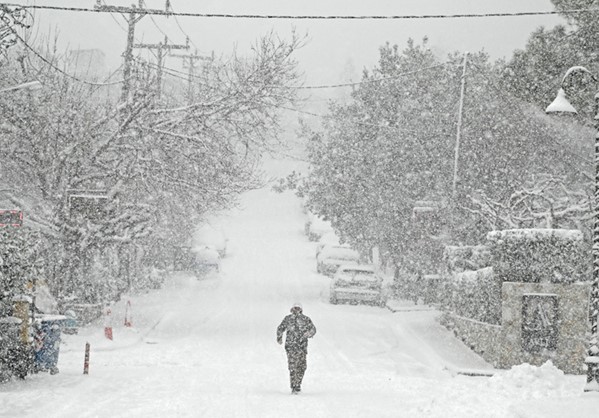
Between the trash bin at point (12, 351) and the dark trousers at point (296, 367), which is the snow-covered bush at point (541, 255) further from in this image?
the trash bin at point (12, 351)

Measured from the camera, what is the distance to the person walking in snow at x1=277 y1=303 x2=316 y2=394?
13.1 meters

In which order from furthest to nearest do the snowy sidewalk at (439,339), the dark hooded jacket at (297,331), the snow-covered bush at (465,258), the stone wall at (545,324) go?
the snow-covered bush at (465,258) < the snowy sidewalk at (439,339) < the stone wall at (545,324) < the dark hooded jacket at (297,331)

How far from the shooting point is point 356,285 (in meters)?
30.2

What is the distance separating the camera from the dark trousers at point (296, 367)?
13031 millimetres

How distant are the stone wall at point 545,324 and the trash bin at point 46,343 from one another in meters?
9.12

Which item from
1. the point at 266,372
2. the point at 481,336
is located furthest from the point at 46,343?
the point at 481,336

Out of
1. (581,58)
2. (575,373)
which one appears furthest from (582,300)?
(581,58)

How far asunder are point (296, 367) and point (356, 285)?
17.3 metres

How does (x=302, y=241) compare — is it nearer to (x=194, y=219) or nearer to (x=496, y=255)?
(x=194, y=219)

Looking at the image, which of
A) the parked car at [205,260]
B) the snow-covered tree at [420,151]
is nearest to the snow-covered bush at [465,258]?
the snow-covered tree at [420,151]

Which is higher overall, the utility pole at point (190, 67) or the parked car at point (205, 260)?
the utility pole at point (190, 67)

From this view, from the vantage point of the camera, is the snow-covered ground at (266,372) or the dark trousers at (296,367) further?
the dark trousers at (296,367)

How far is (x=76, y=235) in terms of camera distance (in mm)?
21656

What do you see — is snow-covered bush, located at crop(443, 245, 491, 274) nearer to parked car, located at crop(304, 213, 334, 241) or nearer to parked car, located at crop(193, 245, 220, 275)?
parked car, located at crop(193, 245, 220, 275)
